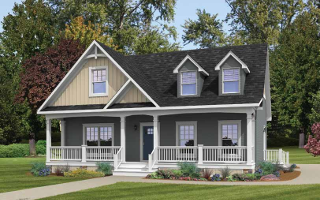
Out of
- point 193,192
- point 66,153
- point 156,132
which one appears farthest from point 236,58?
point 66,153

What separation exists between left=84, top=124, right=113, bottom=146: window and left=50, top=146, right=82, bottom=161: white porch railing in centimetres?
112

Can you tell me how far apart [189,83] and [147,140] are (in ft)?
15.1

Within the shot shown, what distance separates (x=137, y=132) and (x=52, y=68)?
17959mm

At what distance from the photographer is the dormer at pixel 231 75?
26469mm

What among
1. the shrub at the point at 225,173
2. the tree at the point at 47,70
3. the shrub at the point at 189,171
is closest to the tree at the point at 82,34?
the tree at the point at 47,70

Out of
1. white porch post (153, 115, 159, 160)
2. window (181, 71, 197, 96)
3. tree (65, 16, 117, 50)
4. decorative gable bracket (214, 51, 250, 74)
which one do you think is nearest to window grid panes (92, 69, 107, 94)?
white porch post (153, 115, 159, 160)

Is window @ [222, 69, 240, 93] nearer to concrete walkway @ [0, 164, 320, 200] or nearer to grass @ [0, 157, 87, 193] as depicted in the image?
concrete walkway @ [0, 164, 320, 200]

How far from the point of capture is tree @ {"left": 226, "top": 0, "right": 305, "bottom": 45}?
62719 mm

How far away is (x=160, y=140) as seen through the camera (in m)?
28.7

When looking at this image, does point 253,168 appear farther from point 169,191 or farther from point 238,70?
point 169,191

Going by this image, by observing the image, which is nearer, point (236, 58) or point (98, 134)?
point (236, 58)

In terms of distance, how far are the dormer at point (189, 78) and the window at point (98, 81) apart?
4.54 metres

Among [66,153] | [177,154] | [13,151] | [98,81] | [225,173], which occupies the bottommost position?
[13,151]

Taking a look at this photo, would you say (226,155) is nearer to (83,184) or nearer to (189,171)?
(189,171)
